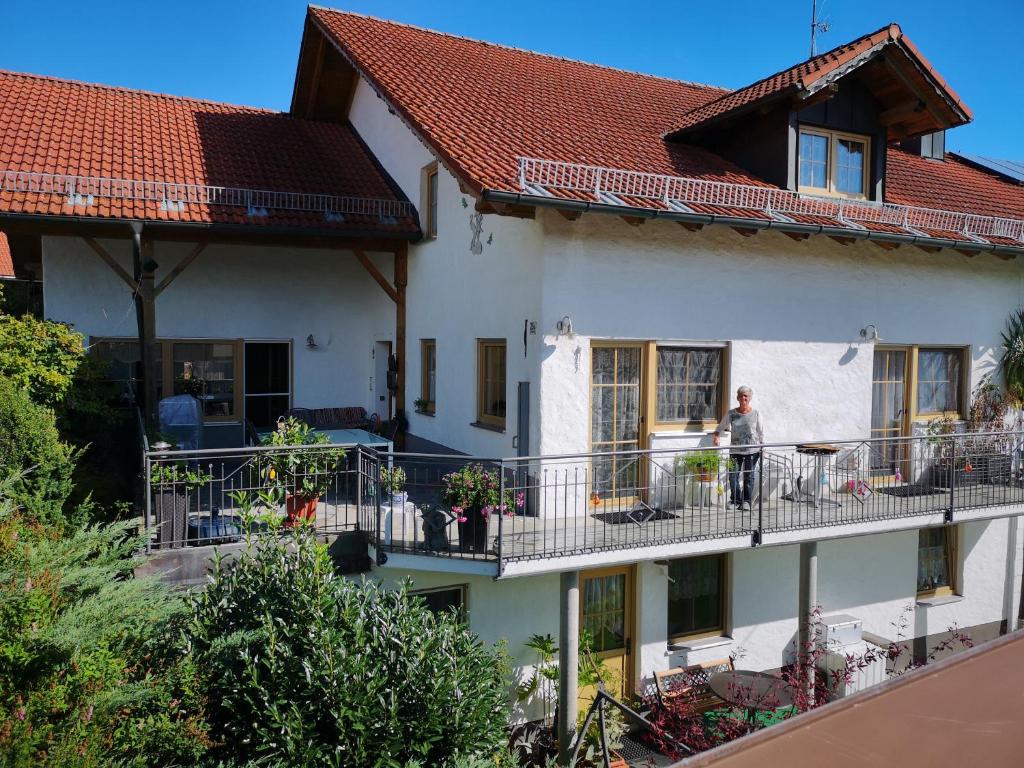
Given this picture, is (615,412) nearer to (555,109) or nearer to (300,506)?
(300,506)

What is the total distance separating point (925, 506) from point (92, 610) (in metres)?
9.45

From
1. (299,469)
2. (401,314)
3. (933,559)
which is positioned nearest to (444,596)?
(299,469)

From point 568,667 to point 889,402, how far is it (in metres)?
6.64

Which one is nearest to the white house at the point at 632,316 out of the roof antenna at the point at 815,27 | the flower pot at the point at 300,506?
the flower pot at the point at 300,506

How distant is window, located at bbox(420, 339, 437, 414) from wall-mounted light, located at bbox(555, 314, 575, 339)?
375 cm

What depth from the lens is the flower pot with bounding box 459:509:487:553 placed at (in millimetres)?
7082

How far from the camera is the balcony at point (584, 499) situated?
283 inches

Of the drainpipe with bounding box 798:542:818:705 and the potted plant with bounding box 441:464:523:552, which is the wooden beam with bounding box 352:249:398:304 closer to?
the potted plant with bounding box 441:464:523:552

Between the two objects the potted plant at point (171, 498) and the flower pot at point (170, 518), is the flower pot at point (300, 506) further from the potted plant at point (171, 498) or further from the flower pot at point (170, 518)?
the flower pot at point (170, 518)

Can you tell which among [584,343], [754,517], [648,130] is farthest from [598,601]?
[648,130]

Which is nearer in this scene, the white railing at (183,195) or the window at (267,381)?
the white railing at (183,195)

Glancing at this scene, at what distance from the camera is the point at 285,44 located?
15211mm

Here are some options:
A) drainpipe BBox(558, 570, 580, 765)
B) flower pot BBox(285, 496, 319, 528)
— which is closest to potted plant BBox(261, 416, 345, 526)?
flower pot BBox(285, 496, 319, 528)

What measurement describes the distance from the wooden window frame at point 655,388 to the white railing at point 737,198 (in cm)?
172
